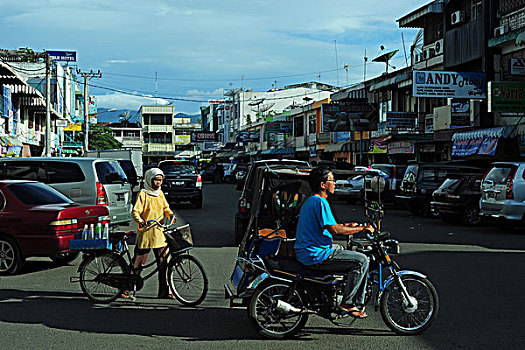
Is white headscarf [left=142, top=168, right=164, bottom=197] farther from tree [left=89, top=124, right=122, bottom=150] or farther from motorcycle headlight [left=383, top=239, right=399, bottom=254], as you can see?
tree [left=89, top=124, right=122, bottom=150]

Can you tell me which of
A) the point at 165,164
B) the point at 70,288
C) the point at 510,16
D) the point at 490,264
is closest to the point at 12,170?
the point at 70,288

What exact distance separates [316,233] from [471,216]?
1362 cm

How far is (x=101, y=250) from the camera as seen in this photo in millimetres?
8125

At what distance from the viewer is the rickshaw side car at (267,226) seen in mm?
6754

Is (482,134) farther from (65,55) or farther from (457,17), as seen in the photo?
(65,55)

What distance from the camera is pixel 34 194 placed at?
35.3ft

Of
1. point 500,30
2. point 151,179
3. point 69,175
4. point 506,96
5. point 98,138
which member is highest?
point 500,30

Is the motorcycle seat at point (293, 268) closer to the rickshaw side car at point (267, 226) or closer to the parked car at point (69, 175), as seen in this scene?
the rickshaw side car at point (267, 226)

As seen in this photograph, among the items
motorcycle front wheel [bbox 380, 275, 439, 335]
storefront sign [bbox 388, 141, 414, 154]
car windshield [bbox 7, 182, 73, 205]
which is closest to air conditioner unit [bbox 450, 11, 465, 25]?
storefront sign [bbox 388, 141, 414, 154]

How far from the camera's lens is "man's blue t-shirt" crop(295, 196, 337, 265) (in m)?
6.32

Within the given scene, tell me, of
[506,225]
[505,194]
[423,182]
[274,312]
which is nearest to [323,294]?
[274,312]

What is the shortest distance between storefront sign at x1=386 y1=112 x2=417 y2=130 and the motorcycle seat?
99.4 feet

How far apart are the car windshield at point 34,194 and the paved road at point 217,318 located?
114 centimetres

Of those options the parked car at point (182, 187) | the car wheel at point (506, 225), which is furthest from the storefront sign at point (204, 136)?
the car wheel at point (506, 225)
